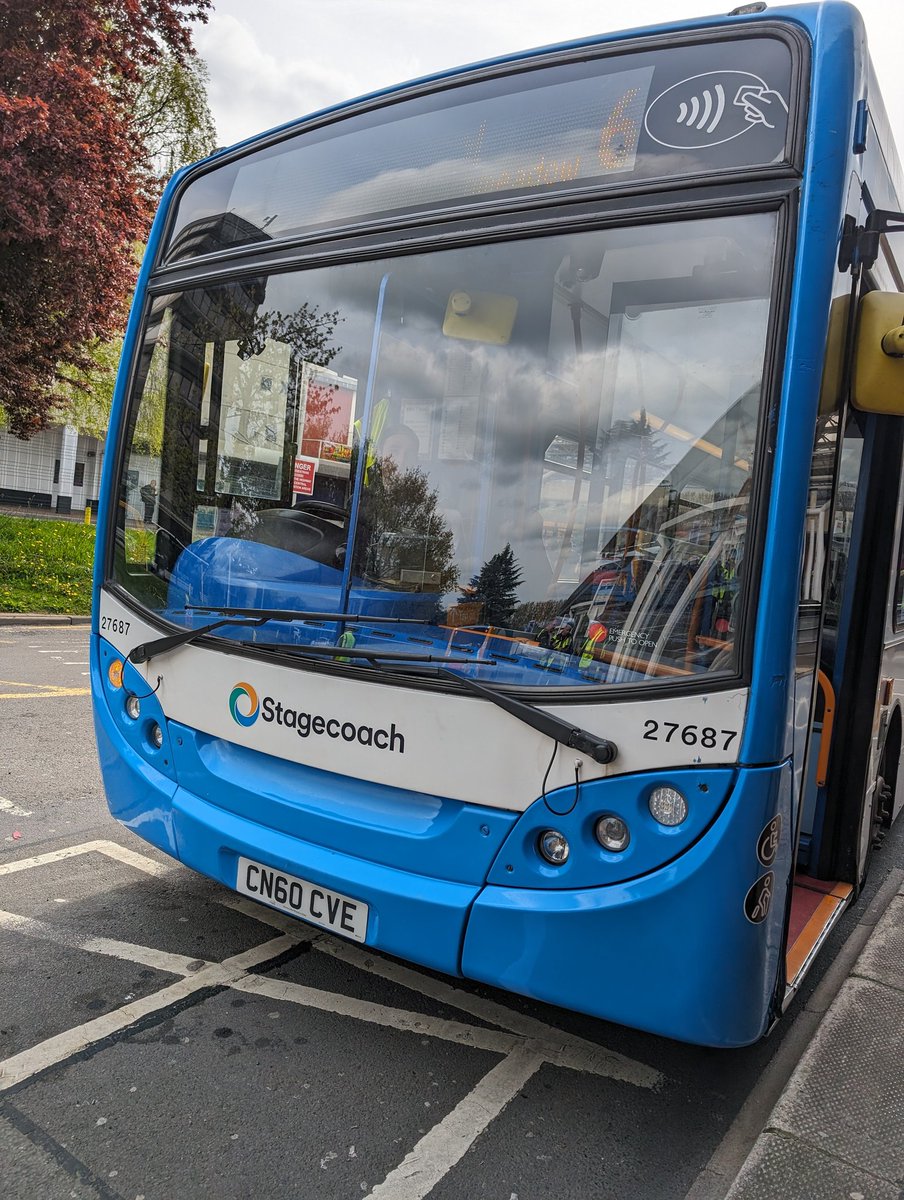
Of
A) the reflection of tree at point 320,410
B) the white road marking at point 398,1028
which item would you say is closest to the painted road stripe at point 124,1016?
the white road marking at point 398,1028

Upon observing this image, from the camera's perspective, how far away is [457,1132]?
2.67m

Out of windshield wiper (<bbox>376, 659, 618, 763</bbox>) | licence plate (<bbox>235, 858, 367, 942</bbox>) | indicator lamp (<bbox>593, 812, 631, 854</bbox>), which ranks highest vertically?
windshield wiper (<bbox>376, 659, 618, 763</bbox>)

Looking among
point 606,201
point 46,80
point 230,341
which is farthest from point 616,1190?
point 46,80

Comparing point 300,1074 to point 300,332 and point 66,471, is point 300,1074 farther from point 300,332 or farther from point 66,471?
point 66,471

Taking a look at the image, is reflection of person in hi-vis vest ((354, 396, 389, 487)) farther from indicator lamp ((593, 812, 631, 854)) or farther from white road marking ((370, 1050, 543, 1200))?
white road marking ((370, 1050, 543, 1200))

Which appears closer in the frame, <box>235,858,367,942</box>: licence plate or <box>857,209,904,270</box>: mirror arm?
<box>857,209,904,270</box>: mirror arm

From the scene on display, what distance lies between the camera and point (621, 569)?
8.93 feet

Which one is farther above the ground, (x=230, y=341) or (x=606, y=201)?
(x=606, y=201)

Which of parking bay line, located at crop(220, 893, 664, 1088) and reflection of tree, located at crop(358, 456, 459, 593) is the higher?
reflection of tree, located at crop(358, 456, 459, 593)

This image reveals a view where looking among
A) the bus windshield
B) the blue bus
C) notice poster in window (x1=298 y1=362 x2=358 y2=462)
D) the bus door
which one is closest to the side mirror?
the blue bus

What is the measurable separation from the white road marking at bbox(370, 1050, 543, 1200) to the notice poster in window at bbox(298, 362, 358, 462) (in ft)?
6.77

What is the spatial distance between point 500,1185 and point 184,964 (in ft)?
5.04

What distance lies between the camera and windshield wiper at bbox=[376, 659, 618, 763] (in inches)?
101

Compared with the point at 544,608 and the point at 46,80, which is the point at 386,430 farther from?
the point at 46,80
